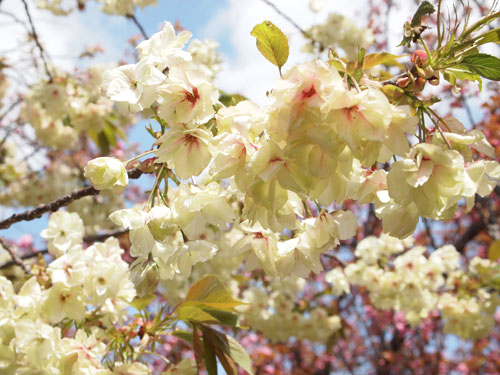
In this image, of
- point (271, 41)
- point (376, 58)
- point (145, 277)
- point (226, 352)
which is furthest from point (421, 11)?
point (226, 352)

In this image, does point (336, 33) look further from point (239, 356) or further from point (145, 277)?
point (145, 277)

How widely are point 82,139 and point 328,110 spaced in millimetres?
6651

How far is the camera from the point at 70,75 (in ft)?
12.5

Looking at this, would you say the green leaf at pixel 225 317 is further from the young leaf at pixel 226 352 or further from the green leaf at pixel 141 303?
the green leaf at pixel 141 303

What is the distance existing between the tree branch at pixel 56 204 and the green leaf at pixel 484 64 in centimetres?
73

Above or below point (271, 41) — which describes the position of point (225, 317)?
below

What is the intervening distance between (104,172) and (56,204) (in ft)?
1.67

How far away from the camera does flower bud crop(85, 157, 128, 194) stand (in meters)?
0.94

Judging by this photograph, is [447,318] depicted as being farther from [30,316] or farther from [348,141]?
[348,141]

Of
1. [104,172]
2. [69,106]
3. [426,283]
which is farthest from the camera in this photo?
[69,106]

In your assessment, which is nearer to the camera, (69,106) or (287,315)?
(69,106)

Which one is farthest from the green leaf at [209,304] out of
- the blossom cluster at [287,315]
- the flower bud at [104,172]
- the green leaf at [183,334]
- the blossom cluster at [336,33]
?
the blossom cluster at [336,33]

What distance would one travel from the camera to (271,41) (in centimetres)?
84

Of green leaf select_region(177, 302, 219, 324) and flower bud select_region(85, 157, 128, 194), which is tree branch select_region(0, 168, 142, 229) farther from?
green leaf select_region(177, 302, 219, 324)
